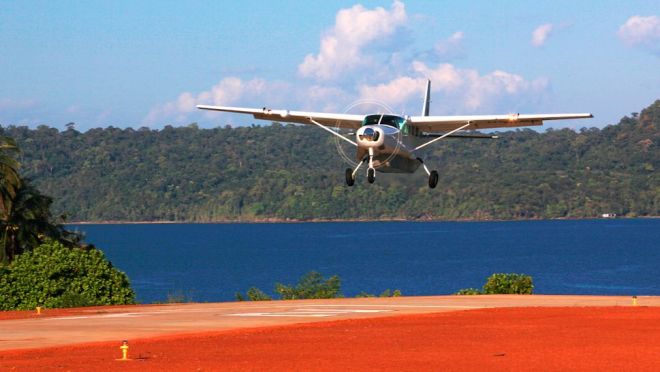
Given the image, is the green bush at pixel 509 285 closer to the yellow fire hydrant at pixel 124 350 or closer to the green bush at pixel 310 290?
the green bush at pixel 310 290

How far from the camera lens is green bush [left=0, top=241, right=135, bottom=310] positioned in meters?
49.2

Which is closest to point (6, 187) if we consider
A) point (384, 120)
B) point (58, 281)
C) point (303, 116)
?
point (58, 281)

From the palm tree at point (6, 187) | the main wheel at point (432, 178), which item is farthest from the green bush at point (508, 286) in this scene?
the palm tree at point (6, 187)

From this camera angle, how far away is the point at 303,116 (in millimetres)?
48438

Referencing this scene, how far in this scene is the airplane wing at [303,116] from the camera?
47.3m

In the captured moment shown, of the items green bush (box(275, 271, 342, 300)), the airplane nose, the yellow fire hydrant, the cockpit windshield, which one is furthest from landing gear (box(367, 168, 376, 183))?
green bush (box(275, 271, 342, 300))

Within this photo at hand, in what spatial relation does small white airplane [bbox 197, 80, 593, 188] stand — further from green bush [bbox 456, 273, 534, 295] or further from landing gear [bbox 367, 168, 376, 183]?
green bush [bbox 456, 273, 534, 295]

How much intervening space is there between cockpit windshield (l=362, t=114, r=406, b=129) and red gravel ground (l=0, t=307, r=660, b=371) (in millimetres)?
8703

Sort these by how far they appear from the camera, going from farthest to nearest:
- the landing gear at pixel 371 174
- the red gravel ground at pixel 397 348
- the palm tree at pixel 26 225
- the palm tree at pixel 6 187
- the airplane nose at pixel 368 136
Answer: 1. the palm tree at pixel 26 225
2. the palm tree at pixel 6 187
3. the landing gear at pixel 371 174
4. the airplane nose at pixel 368 136
5. the red gravel ground at pixel 397 348

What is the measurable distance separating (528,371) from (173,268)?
540ft

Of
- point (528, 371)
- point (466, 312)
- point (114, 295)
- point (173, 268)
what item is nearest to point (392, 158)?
point (466, 312)

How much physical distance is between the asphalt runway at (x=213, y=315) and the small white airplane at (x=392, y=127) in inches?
190

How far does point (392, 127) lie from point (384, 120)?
16.5 inches

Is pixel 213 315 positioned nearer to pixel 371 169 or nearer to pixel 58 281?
pixel 371 169
